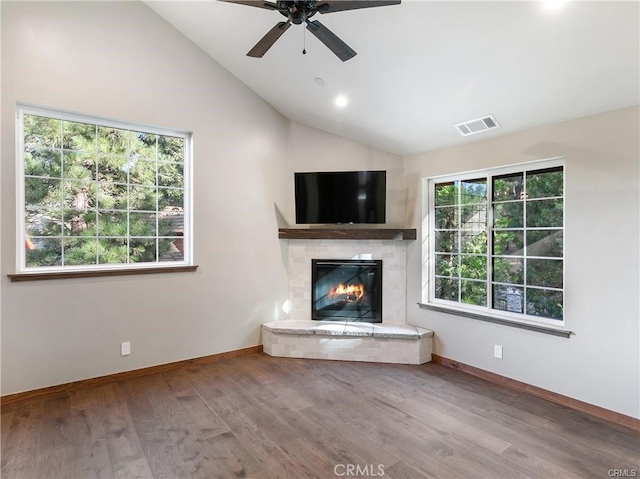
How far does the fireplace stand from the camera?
14.4 ft

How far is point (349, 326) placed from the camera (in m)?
4.07

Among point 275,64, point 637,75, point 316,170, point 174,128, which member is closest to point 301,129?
point 316,170

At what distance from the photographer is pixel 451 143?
3805 millimetres

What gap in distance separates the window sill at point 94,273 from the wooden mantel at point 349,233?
4.09 ft

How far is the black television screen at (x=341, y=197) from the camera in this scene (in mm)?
4129

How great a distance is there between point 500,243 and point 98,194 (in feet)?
13.5

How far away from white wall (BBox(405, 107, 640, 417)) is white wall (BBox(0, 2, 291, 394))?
282 centimetres

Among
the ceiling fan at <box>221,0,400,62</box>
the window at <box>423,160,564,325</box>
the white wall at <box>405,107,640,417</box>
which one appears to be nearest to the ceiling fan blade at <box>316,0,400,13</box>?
the ceiling fan at <box>221,0,400,62</box>

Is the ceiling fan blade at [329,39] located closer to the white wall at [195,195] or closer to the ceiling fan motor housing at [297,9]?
the ceiling fan motor housing at [297,9]

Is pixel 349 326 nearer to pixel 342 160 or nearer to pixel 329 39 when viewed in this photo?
pixel 342 160

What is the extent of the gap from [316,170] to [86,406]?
343cm

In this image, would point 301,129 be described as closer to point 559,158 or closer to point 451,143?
point 451,143

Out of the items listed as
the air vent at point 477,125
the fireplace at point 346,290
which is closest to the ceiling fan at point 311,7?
the air vent at point 477,125

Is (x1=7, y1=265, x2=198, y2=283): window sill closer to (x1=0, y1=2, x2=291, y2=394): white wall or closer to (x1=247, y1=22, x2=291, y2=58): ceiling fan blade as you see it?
(x1=0, y1=2, x2=291, y2=394): white wall
